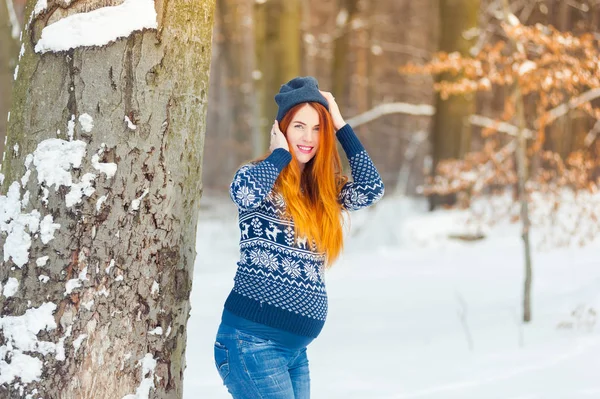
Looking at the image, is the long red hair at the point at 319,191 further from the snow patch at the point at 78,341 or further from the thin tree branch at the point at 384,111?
the thin tree branch at the point at 384,111

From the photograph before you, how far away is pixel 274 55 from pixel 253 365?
36.1ft

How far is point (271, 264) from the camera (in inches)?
111

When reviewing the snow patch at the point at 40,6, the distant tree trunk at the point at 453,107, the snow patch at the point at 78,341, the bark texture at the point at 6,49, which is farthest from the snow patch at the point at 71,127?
the distant tree trunk at the point at 453,107

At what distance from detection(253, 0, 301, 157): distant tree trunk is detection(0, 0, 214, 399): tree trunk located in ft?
34.5

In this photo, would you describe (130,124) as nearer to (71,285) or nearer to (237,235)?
(71,285)

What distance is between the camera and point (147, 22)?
2.65 metres

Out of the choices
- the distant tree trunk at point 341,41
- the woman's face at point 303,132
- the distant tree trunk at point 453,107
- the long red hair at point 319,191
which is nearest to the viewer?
the long red hair at point 319,191

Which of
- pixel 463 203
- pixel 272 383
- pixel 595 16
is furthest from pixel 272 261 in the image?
pixel 595 16

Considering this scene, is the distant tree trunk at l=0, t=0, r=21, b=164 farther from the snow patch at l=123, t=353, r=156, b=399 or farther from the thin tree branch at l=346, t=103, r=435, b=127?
the snow patch at l=123, t=353, r=156, b=399

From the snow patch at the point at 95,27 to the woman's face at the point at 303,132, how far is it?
0.77 metres

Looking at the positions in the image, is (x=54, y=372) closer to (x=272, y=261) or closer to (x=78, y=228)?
(x=78, y=228)

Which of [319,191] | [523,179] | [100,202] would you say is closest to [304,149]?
[319,191]

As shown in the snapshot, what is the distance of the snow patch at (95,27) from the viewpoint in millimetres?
2584

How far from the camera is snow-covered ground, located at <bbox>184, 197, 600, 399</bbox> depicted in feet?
17.1
